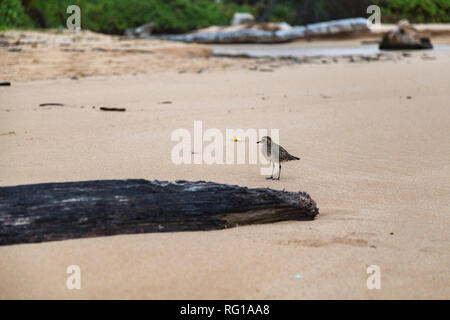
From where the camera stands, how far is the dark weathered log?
3.07 metres

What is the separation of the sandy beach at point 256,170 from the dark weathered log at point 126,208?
0.07 m

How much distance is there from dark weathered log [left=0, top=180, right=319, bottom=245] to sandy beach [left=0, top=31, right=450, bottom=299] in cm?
7

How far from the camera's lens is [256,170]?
200 inches

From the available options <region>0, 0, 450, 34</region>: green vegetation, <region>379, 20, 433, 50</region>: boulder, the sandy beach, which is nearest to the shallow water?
<region>379, 20, 433, 50</region>: boulder

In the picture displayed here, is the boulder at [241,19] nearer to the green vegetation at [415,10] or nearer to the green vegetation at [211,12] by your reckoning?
the green vegetation at [211,12]

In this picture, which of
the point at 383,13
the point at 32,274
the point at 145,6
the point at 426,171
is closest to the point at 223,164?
the point at 426,171

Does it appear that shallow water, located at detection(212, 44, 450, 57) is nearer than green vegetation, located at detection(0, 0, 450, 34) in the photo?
Yes

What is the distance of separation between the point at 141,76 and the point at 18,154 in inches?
226

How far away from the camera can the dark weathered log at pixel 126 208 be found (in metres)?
3.07

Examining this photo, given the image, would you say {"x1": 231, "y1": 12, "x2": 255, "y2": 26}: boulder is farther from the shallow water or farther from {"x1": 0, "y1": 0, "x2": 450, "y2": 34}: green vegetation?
the shallow water

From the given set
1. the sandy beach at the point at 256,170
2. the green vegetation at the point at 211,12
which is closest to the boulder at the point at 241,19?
the green vegetation at the point at 211,12

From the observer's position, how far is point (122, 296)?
8.80 feet

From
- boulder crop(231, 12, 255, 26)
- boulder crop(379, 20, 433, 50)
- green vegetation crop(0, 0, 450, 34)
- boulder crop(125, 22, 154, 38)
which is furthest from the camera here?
boulder crop(231, 12, 255, 26)

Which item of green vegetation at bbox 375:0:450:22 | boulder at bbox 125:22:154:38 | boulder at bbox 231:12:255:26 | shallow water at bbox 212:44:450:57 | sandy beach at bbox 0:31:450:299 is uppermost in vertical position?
green vegetation at bbox 375:0:450:22
